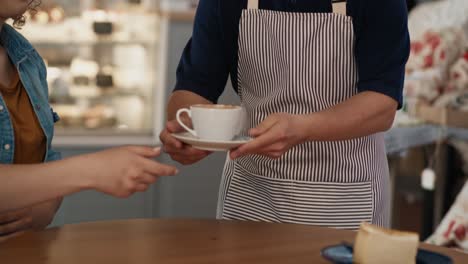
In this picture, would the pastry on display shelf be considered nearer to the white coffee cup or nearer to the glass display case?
the white coffee cup

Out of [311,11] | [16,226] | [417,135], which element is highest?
[311,11]

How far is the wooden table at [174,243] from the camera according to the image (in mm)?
1751

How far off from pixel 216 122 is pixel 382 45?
1.92 ft

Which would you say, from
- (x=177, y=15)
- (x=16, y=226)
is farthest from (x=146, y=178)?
(x=177, y=15)

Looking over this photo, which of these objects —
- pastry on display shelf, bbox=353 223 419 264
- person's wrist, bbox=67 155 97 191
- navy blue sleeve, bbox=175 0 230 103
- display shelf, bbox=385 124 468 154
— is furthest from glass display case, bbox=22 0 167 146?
pastry on display shelf, bbox=353 223 419 264

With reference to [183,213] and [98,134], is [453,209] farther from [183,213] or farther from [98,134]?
[98,134]

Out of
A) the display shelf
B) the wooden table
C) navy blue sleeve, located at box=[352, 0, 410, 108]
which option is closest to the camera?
the wooden table

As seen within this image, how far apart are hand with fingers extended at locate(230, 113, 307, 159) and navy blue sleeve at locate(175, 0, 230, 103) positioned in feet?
1.40

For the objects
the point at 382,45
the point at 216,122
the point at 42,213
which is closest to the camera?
the point at 216,122

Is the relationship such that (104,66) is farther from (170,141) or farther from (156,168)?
(156,168)

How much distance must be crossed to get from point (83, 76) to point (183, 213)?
0.89m

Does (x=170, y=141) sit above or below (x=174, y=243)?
above

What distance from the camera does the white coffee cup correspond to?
1941mm

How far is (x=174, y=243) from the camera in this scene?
1.87 m
